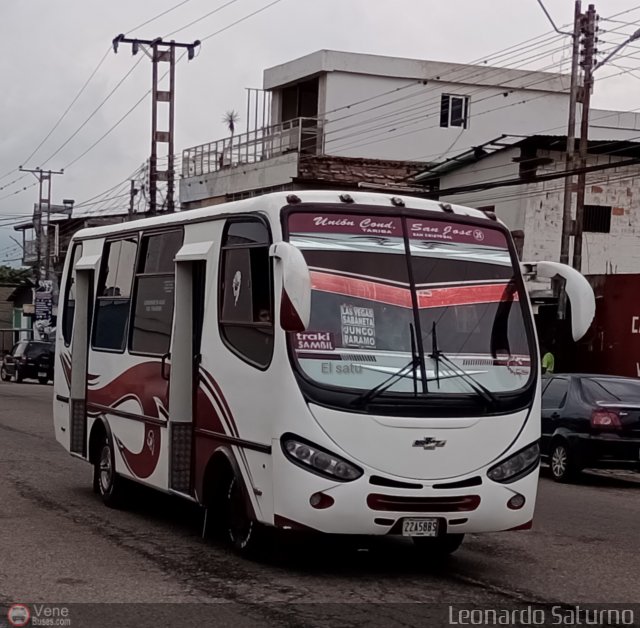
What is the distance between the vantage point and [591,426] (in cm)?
1675

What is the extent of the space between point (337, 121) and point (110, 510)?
33336mm

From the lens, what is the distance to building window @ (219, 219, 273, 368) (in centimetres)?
916

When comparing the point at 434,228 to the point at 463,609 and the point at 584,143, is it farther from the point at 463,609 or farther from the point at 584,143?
the point at 584,143

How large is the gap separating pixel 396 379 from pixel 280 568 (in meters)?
1.69

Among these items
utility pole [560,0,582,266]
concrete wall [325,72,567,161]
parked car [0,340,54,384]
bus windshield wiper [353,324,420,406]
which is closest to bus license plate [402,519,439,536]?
bus windshield wiper [353,324,420,406]

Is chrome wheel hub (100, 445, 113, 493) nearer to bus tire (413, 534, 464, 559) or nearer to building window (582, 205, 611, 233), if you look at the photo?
bus tire (413, 534, 464, 559)

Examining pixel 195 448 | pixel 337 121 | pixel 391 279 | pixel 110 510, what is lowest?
pixel 110 510

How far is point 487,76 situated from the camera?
4825cm

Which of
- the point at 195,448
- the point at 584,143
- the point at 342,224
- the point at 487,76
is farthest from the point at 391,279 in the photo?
the point at 487,76

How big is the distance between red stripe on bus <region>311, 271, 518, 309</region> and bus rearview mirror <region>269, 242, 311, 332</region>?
1.54 ft

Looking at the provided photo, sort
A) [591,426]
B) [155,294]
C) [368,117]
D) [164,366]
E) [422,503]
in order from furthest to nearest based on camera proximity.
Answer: [368,117] → [591,426] → [155,294] → [164,366] → [422,503]

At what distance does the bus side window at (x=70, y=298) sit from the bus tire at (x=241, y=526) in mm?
4960

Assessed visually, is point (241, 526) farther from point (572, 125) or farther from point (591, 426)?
point (572, 125)

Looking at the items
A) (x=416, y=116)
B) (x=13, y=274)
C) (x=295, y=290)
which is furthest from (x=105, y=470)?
(x=13, y=274)
